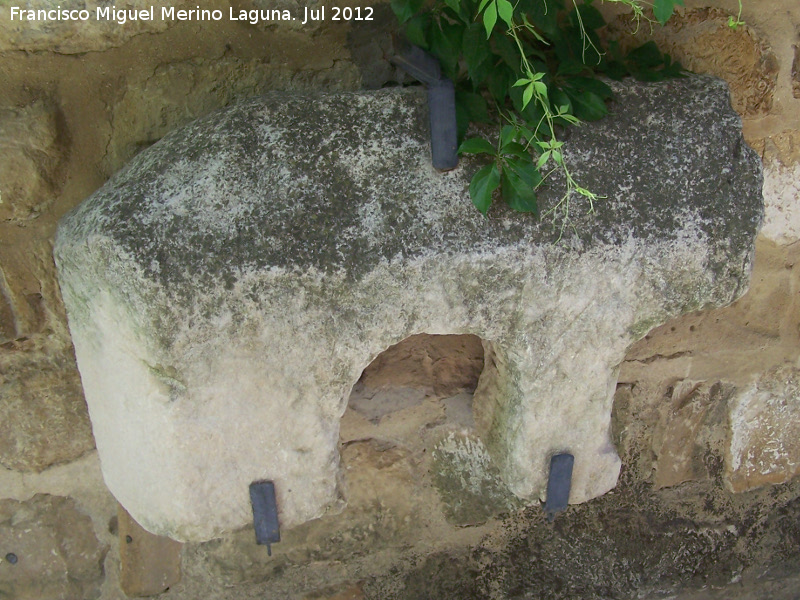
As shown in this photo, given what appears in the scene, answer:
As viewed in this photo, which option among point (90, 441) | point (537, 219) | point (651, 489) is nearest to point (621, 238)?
point (537, 219)

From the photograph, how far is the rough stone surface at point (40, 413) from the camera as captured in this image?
1.10 meters

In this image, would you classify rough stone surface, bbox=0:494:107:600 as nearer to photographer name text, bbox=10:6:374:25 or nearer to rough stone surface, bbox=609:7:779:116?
photographer name text, bbox=10:6:374:25

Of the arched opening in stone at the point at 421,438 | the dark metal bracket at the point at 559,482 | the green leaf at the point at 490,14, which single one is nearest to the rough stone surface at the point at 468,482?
the arched opening in stone at the point at 421,438

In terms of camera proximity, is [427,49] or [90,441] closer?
[427,49]

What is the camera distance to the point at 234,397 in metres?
0.88

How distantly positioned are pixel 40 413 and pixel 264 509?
1.39 ft

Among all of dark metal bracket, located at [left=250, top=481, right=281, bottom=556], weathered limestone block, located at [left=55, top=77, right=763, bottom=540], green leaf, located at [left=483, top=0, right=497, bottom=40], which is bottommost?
dark metal bracket, located at [left=250, top=481, right=281, bottom=556]

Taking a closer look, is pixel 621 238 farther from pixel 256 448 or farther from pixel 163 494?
pixel 163 494

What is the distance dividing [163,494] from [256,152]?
16.7 inches

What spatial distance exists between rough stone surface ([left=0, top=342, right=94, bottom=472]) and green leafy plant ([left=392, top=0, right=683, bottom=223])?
0.68 meters

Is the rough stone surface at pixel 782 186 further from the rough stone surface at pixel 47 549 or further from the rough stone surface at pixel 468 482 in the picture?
the rough stone surface at pixel 47 549

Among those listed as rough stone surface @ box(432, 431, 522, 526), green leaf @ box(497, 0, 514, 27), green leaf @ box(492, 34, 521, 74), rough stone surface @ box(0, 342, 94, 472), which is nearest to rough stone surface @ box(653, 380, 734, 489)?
rough stone surface @ box(432, 431, 522, 526)

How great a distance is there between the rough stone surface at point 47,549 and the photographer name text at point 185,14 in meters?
0.74

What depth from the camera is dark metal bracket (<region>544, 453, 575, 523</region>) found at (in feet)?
3.25
